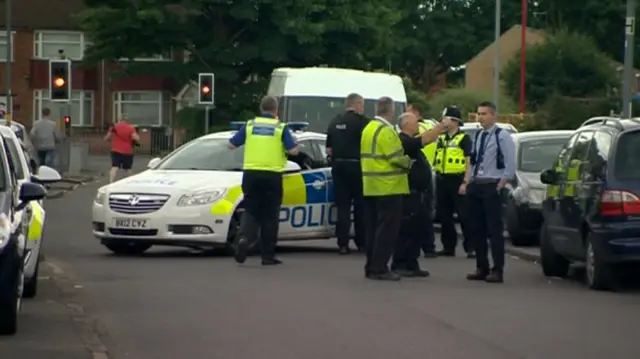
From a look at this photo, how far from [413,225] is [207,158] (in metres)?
3.90

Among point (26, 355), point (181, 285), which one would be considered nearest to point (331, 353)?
point (26, 355)

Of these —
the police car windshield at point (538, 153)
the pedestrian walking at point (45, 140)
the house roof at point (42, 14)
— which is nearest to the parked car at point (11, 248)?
the police car windshield at point (538, 153)

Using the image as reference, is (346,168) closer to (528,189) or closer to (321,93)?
(528,189)

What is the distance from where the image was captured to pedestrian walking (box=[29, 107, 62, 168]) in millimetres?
35531

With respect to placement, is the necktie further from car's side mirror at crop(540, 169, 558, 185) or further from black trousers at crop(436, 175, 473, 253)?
black trousers at crop(436, 175, 473, 253)

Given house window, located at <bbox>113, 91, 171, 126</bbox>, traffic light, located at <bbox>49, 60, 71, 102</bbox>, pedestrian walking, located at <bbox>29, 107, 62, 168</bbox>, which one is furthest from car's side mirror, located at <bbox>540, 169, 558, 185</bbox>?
house window, located at <bbox>113, 91, 171, 126</bbox>

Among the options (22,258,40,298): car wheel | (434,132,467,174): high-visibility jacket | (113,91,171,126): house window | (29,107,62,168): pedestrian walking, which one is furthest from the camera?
(113,91,171,126): house window

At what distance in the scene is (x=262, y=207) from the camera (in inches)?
703

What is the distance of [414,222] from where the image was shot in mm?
17047

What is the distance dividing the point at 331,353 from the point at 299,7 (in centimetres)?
5127

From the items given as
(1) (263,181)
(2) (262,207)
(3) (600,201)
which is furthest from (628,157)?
(2) (262,207)

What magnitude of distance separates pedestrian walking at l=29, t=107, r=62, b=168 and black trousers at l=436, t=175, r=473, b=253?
17201 millimetres

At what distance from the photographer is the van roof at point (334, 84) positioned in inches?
1176

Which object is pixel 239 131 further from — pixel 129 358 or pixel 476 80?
pixel 476 80
